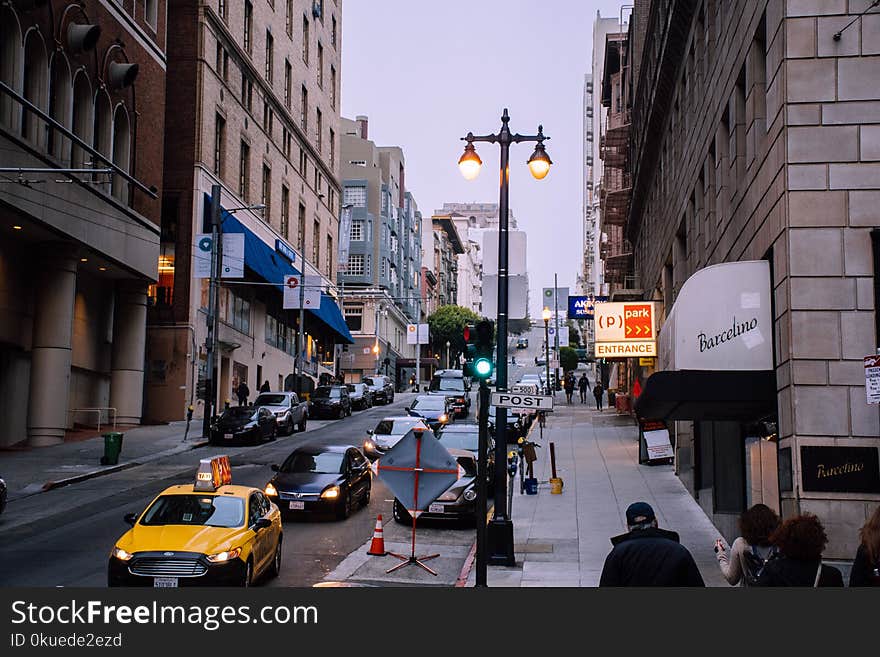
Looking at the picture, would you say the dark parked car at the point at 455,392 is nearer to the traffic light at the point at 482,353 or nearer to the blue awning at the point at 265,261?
the blue awning at the point at 265,261

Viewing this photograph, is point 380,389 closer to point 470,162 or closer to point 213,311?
point 213,311

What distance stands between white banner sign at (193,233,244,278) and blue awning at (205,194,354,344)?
138 centimetres

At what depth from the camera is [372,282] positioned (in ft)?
308

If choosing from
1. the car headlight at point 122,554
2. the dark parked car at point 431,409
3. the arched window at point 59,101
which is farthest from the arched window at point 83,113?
the car headlight at point 122,554

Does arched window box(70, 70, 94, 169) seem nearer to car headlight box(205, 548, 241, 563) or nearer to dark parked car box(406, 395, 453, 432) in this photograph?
dark parked car box(406, 395, 453, 432)

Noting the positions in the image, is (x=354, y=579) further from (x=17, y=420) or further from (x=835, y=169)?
Result: (x=17, y=420)

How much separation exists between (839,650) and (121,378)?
38409mm

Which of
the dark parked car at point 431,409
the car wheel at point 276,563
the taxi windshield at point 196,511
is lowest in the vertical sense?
the car wheel at point 276,563

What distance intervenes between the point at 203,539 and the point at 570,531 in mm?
8274

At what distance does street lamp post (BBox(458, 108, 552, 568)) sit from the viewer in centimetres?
1598

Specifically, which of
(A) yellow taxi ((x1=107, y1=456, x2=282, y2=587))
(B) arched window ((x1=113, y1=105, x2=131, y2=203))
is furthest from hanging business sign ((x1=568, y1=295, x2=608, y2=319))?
(A) yellow taxi ((x1=107, y1=456, x2=282, y2=587))

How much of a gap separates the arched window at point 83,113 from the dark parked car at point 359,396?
21161 mm

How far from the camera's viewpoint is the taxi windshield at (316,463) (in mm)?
21234

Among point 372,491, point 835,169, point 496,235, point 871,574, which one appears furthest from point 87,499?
point 871,574
